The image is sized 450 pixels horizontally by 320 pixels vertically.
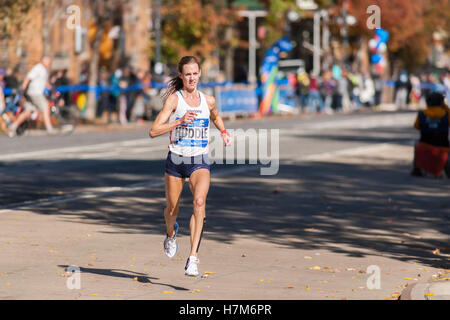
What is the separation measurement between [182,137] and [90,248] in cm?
213

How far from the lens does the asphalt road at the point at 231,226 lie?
888cm

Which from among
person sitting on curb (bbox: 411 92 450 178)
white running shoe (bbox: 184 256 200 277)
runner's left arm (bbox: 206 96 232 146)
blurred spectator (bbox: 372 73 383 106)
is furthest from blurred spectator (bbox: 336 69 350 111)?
white running shoe (bbox: 184 256 200 277)

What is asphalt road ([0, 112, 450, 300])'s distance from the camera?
8883mm

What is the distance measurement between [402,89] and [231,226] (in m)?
41.3

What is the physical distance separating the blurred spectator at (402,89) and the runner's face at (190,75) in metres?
44.0

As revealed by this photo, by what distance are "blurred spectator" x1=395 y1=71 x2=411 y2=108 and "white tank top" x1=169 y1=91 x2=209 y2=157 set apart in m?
44.0

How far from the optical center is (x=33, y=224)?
12258 mm

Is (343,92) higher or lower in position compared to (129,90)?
lower

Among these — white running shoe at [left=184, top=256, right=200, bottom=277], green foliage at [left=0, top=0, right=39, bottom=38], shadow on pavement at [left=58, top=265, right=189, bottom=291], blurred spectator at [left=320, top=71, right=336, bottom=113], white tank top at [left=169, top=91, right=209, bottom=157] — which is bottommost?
blurred spectator at [left=320, top=71, right=336, bottom=113]

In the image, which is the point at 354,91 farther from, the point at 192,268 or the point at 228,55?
the point at 192,268

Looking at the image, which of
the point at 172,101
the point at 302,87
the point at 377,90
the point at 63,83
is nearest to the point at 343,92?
the point at 302,87

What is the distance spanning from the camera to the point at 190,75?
903cm

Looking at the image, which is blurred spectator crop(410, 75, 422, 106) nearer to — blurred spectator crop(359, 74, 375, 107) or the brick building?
blurred spectator crop(359, 74, 375, 107)
